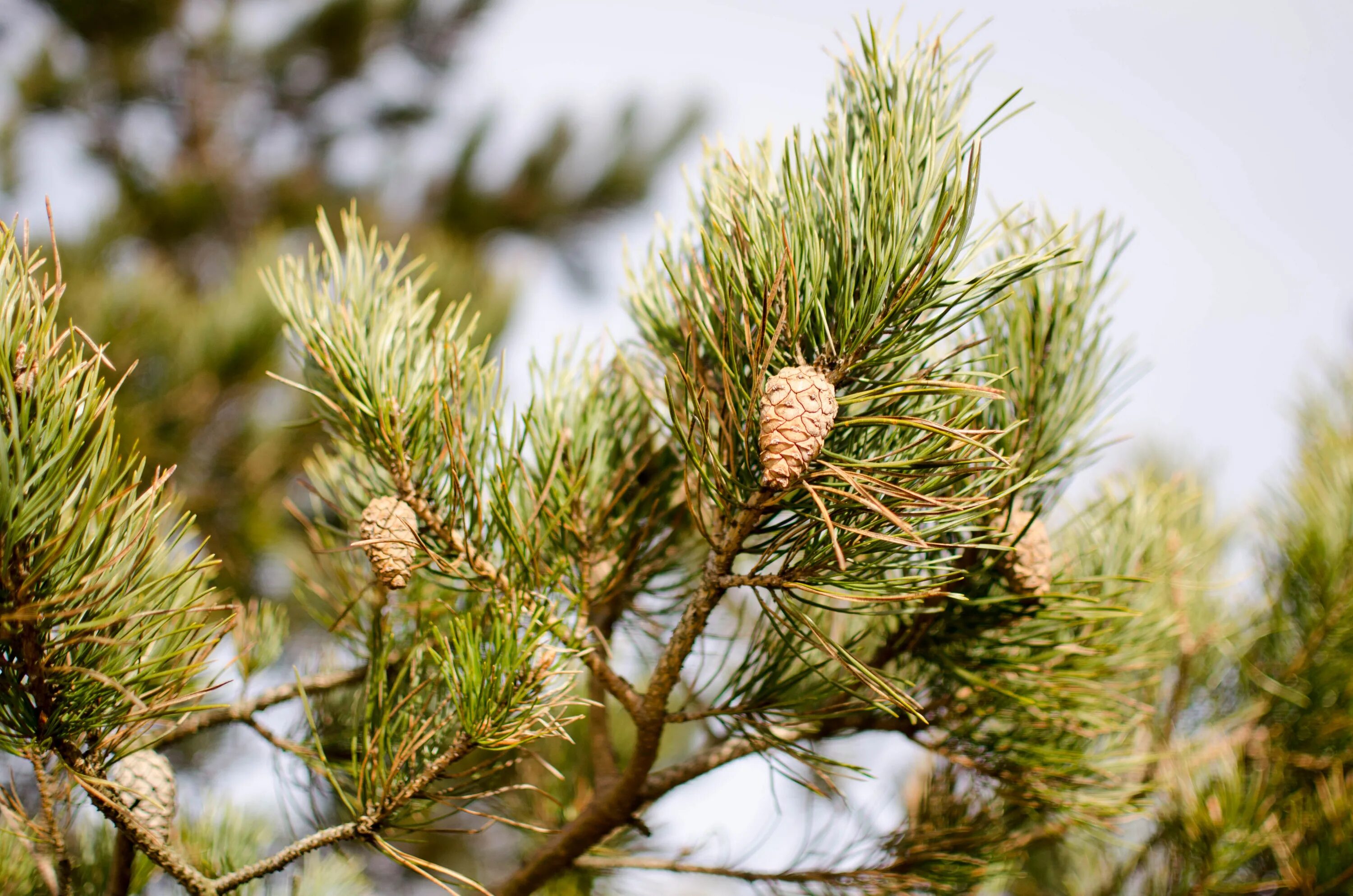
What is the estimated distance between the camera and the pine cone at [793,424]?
0.90 feet

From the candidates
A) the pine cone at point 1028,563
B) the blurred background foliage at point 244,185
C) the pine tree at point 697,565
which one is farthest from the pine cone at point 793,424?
the blurred background foliage at point 244,185

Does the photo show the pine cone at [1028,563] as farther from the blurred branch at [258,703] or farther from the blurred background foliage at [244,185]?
the blurred background foliage at [244,185]

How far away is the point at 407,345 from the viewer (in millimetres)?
376

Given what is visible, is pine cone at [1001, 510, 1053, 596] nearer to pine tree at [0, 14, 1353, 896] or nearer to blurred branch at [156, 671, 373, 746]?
pine tree at [0, 14, 1353, 896]

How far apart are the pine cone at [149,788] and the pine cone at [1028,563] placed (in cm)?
35

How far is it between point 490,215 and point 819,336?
8.07ft

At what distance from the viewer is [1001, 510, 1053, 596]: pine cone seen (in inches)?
13.9

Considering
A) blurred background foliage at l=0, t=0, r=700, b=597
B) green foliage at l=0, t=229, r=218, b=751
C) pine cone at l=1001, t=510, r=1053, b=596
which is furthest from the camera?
blurred background foliage at l=0, t=0, r=700, b=597

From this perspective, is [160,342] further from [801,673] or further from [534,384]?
[801,673]

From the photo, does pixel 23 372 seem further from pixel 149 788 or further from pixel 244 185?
pixel 244 185

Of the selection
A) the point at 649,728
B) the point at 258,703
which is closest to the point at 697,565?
the point at 649,728

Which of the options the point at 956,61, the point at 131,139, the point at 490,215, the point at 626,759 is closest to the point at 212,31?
the point at 131,139

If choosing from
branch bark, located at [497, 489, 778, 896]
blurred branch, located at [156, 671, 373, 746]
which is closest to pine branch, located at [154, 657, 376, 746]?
blurred branch, located at [156, 671, 373, 746]

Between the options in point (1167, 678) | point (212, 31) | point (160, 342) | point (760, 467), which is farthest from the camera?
point (212, 31)
